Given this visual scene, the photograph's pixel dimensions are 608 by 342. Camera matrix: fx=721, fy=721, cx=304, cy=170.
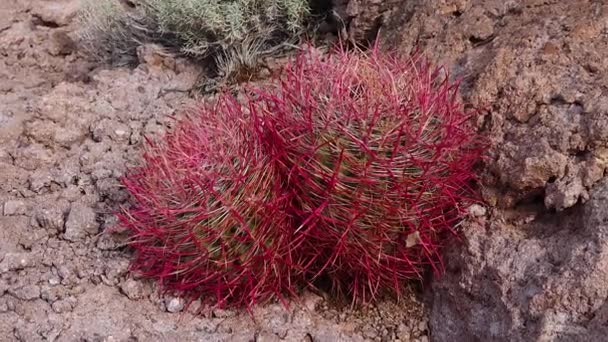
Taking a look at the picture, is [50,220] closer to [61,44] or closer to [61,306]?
[61,306]

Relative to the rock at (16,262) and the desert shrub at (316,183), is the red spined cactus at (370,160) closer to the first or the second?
the desert shrub at (316,183)

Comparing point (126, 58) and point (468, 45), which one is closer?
point (468, 45)

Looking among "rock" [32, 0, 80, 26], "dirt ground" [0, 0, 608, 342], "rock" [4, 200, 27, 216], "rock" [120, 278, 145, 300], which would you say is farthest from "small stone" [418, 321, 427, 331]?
"rock" [32, 0, 80, 26]

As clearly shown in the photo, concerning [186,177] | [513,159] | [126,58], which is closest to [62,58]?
[126,58]

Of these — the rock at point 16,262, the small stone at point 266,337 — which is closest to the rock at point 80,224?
the rock at point 16,262

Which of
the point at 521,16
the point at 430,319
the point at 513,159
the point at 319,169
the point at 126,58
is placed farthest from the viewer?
the point at 126,58

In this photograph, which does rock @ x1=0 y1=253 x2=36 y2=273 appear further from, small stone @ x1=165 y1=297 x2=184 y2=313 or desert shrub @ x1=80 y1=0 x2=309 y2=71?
desert shrub @ x1=80 y1=0 x2=309 y2=71

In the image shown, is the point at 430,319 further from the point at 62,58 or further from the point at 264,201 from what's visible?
the point at 62,58
